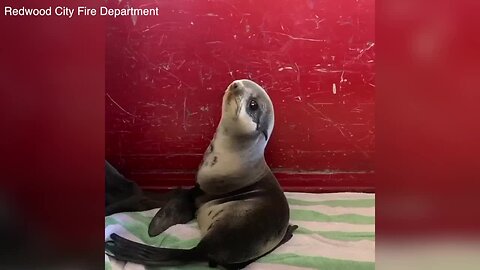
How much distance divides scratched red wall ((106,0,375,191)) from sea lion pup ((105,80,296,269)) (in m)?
0.02

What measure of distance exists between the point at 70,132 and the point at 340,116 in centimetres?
55

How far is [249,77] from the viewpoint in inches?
41.2

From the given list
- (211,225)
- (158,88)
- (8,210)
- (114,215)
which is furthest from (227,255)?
(8,210)

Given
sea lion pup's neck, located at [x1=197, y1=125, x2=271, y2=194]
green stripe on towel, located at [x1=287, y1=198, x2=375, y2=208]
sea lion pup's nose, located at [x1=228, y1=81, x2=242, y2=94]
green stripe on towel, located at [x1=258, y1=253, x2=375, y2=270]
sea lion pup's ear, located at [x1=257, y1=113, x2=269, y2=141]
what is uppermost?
sea lion pup's nose, located at [x1=228, y1=81, x2=242, y2=94]

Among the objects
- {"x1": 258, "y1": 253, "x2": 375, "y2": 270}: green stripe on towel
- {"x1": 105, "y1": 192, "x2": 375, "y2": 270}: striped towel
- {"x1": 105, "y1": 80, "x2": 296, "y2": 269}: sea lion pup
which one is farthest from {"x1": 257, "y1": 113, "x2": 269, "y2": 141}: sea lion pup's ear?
{"x1": 258, "y1": 253, "x2": 375, "y2": 270}: green stripe on towel

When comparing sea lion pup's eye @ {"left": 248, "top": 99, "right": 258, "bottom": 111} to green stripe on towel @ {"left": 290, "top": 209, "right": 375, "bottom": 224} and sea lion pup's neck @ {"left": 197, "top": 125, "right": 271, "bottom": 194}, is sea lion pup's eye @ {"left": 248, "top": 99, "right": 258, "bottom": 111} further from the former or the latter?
green stripe on towel @ {"left": 290, "top": 209, "right": 375, "bottom": 224}

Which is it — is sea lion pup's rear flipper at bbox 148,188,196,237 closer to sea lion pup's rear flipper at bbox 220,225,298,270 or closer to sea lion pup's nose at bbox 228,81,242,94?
sea lion pup's rear flipper at bbox 220,225,298,270

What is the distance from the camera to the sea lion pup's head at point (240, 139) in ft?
3.39

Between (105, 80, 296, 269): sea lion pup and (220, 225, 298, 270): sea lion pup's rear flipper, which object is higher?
(105, 80, 296, 269): sea lion pup

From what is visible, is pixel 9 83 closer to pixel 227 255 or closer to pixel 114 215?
pixel 114 215

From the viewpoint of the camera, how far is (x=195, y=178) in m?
1.05

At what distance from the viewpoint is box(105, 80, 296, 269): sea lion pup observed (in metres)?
1.01

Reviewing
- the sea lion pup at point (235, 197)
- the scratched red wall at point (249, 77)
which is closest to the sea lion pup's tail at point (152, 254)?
the sea lion pup at point (235, 197)

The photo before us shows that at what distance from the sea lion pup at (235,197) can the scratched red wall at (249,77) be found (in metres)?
0.02
